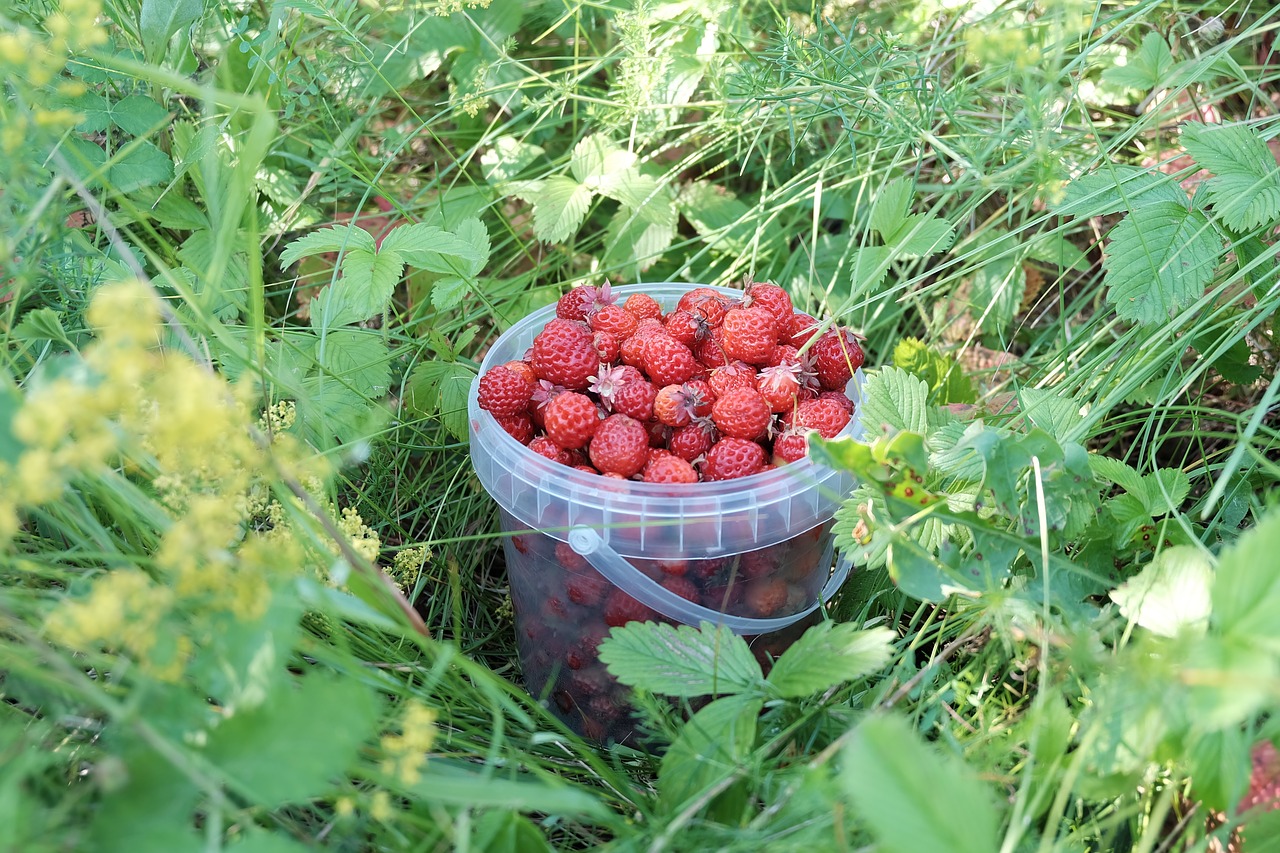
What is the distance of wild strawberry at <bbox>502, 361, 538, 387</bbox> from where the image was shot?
4.02ft

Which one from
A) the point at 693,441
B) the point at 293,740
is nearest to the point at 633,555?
the point at 693,441

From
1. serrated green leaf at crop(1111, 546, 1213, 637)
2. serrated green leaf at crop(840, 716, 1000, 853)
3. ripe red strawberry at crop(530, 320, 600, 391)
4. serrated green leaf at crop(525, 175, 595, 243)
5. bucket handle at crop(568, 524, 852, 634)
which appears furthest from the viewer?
serrated green leaf at crop(525, 175, 595, 243)

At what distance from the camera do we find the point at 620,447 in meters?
1.13

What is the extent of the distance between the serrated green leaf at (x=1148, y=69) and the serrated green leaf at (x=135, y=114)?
1.43 m

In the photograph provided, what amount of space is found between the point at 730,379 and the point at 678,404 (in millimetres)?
85

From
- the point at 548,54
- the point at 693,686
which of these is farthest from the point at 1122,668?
the point at 548,54

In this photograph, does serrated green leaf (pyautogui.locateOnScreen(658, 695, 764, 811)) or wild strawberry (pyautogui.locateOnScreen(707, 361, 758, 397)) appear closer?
serrated green leaf (pyautogui.locateOnScreen(658, 695, 764, 811))

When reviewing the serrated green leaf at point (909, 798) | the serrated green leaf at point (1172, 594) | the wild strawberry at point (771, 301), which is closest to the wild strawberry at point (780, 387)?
the wild strawberry at point (771, 301)

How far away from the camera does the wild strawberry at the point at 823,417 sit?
1.19 meters

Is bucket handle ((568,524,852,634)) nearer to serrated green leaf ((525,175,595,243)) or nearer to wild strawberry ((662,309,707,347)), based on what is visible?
wild strawberry ((662,309,707,347))

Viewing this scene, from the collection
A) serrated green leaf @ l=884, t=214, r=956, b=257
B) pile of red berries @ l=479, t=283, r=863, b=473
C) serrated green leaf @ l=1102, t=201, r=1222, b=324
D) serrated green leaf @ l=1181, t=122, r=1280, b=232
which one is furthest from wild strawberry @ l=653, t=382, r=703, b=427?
serrated green leaf @ l=1181, t=122, r=1280, b=232

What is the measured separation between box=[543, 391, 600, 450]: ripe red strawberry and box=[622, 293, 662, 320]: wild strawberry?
8.3 inches

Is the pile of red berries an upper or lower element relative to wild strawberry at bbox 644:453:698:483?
upper

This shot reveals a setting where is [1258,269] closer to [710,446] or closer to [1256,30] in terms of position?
[1256,30]
